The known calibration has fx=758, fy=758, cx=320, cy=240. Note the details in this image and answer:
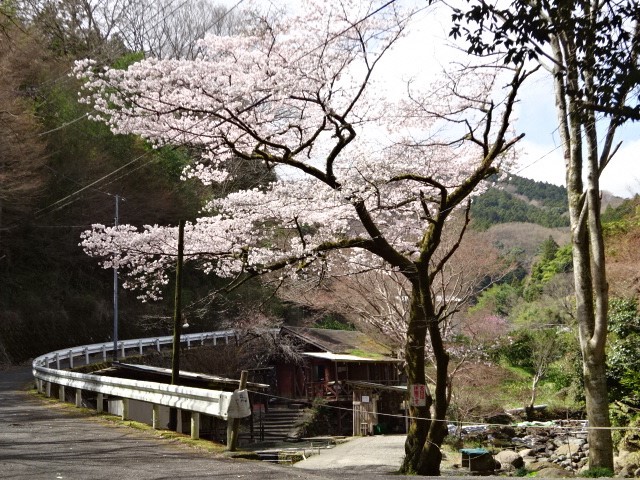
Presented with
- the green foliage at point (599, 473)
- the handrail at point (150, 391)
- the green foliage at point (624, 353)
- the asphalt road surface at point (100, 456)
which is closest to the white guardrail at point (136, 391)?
the handrail at point (150, 391)

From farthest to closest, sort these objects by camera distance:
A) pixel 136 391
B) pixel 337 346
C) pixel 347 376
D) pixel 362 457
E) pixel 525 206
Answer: pixel 525 206
pixel 337 346
pixel 347 376
pixel 362 457
pixel 136 391

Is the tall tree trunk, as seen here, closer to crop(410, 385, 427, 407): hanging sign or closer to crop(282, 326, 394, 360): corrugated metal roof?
crop(410, 385, 427, 407): hanging sign

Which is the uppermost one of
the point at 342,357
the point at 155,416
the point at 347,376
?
the point at 155,416

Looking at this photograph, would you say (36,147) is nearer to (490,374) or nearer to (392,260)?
(490,374)

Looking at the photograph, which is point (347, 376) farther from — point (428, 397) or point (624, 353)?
point (428, 397)

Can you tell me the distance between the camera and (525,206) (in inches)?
4390

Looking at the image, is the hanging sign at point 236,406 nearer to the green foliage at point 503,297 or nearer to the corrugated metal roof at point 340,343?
the corrugated metal roof at point 340,343

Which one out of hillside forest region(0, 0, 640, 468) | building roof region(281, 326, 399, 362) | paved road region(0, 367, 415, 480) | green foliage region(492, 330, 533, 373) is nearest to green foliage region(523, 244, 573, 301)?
hillside forest region(0, 0, 640, 468)

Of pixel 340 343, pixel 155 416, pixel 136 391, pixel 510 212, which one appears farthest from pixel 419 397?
pixel 510 212

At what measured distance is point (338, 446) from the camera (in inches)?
1128

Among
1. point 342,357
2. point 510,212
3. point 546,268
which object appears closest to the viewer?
point 342,357

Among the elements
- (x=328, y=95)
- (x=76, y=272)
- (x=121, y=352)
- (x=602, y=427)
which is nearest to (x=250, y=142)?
(x=328, y=95)

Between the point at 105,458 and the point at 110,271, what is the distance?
34.6m

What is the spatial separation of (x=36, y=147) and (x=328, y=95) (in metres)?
23.5
